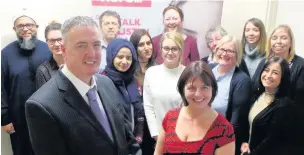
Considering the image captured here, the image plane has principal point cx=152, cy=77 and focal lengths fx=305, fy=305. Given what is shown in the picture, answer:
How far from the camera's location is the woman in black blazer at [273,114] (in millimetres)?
2281

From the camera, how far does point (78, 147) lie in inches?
50.0

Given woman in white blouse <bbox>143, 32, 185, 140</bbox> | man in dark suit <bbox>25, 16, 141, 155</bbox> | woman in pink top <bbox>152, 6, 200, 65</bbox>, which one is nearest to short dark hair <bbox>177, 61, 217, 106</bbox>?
man in dark suit <bbox>25, 16, 141, 155</bbox>

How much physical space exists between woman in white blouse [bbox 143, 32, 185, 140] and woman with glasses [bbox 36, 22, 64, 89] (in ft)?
2.36

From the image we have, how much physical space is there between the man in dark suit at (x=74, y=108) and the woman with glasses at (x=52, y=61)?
3.47ft

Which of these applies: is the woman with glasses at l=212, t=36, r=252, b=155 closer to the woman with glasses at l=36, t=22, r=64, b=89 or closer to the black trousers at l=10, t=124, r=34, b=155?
the woman with glasses at l=36, t=22, r=64, b=89

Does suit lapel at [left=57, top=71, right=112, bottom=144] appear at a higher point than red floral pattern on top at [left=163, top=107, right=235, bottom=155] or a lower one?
higher

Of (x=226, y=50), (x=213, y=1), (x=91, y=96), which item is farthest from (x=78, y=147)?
(x=213, y=1)

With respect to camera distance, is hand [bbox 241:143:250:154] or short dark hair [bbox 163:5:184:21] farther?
short dark hair [bbox 163:5:184:21]

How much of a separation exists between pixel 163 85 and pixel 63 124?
1288 millimetres

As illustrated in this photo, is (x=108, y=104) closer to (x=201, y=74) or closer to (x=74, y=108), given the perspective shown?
(x=74, y=108)

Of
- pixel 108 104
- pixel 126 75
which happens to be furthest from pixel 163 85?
pixel 108 104

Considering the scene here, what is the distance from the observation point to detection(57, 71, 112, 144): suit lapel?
1282 millimetres

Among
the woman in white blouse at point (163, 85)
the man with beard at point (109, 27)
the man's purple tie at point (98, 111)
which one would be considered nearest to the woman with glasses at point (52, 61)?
the man with beard at point (109, 27)

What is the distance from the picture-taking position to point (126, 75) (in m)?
2.41
